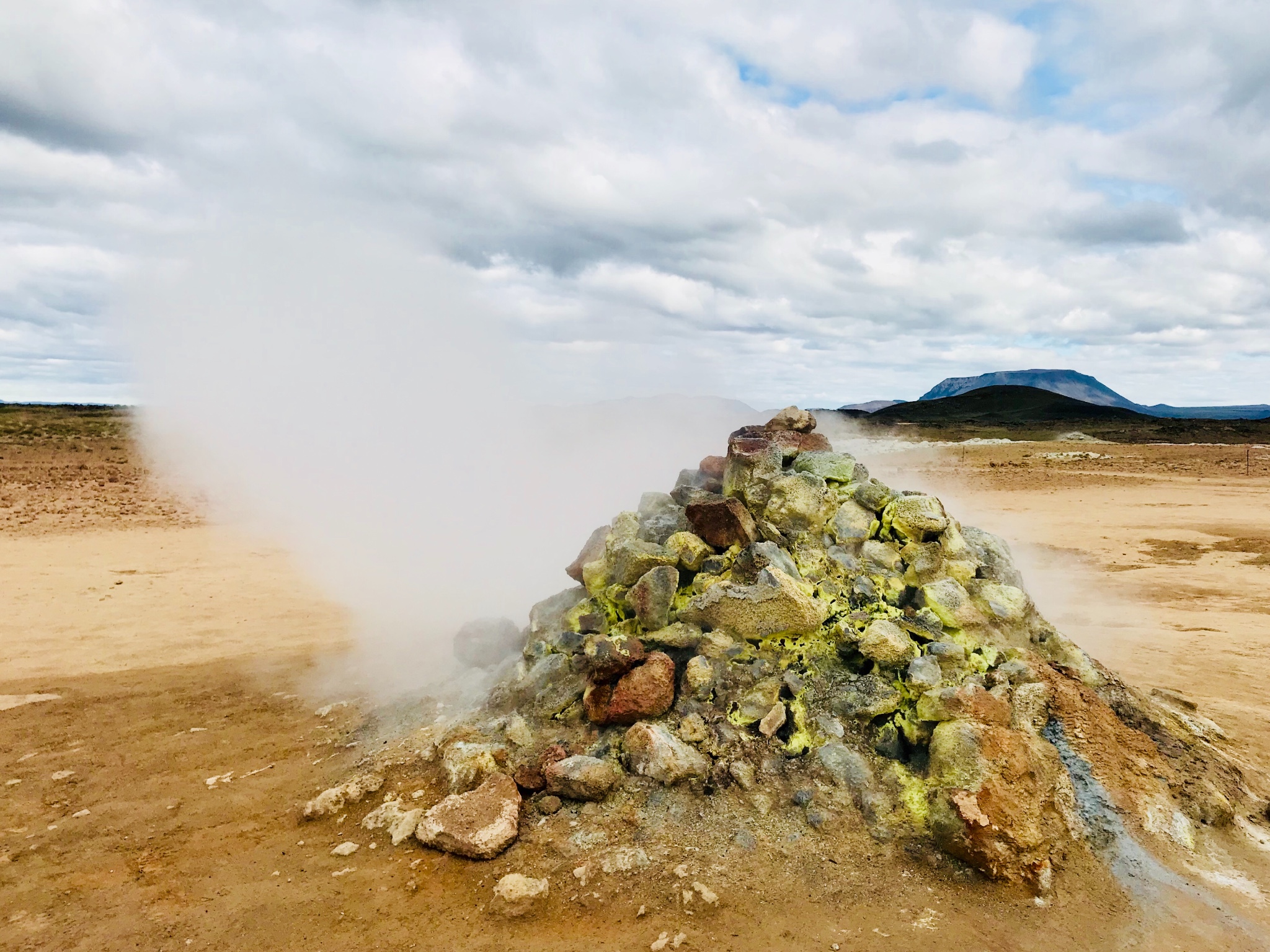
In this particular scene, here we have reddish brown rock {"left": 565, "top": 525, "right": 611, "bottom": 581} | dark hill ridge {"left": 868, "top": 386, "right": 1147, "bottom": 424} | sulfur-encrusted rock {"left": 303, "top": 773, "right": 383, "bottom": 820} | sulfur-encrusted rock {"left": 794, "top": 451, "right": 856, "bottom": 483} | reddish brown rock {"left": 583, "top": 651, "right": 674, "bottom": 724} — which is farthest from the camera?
dark hill ridge {"left": 868, "top": 386, "right": 1147, "bottom": 424}

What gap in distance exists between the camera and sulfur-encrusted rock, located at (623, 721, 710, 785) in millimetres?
5371

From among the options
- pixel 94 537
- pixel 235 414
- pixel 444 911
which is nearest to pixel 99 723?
pixel 444 911

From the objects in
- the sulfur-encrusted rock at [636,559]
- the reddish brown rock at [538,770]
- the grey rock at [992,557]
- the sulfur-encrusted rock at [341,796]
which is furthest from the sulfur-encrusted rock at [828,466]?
the sulfur-encrusted rock at [341,796]

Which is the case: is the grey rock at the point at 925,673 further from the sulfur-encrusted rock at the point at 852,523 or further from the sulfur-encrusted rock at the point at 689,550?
the sulfur-encrusted rock at the point at 689,550

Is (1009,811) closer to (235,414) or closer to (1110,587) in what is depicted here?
(1110,587)

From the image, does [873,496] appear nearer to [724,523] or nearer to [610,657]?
[724,523]

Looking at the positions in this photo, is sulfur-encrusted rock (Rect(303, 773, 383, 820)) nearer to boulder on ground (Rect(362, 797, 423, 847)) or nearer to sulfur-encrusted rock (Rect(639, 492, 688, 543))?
boulder on ground (Rect(362, 797, 423, 847))

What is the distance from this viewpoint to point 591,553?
8367 mm

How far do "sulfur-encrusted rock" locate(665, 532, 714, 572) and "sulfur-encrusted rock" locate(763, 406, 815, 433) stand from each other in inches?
90.7

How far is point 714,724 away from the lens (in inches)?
226

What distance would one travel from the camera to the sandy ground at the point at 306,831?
422 centimetres

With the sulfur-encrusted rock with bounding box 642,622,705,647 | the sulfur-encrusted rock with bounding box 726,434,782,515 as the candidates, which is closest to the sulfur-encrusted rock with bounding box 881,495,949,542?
the sulfur-encrusted rock with bounding box 726,434,782,515

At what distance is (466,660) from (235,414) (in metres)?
12.4

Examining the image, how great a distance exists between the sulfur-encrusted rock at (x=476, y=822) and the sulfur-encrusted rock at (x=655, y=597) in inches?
82.1
